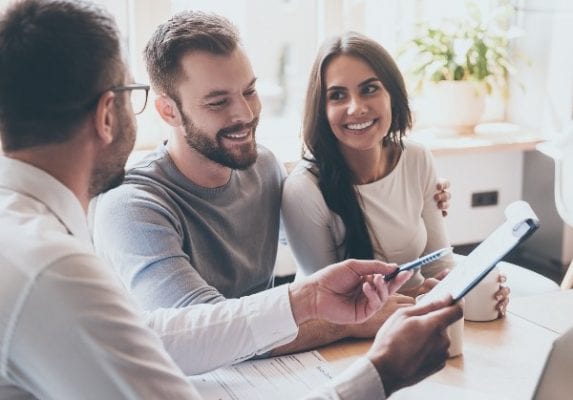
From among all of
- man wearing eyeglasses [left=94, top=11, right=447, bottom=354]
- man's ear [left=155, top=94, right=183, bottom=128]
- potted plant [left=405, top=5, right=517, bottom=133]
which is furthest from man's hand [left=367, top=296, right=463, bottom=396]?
potted plant [left=405, top=5, right=517, bottom=133]

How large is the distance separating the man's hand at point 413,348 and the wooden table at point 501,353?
141mm

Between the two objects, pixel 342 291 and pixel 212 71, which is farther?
pixel 212 71

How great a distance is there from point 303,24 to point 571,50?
3.96 feet

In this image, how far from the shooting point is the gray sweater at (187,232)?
5.02 ft

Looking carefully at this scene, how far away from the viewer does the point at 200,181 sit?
1.73 m

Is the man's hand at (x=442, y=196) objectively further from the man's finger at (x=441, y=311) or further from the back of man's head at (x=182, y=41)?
the man's finger at (x=441, y=311)

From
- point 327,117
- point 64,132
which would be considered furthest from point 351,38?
point 64,132

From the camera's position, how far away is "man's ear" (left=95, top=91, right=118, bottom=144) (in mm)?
1051

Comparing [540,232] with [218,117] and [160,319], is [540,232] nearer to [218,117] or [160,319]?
[218,117]

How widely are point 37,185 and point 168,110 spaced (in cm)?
80

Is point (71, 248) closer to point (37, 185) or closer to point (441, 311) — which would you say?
point (37, 185)

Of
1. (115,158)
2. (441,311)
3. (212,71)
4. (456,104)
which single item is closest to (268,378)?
(441,311)

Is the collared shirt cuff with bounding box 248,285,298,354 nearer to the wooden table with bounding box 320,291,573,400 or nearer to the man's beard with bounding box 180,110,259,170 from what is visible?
the wooden table with bounding box 320,291,573,400

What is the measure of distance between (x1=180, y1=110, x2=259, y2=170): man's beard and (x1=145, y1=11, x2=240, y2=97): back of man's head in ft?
0.33
